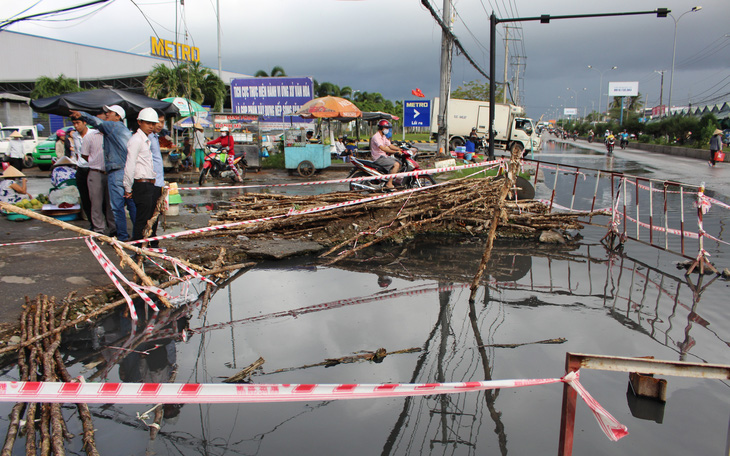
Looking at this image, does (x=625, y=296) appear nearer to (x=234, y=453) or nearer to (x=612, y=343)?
(x=612, y=343)

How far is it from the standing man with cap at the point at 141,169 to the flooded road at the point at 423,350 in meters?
1.29

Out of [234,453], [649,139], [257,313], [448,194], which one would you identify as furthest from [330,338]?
[649,139]

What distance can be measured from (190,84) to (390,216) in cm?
3067

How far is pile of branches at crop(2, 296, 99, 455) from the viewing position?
8.38ft

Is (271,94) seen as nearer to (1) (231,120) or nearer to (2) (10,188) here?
(1) (231,120)

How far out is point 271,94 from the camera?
82.8ft

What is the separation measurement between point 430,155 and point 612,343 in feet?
50.1

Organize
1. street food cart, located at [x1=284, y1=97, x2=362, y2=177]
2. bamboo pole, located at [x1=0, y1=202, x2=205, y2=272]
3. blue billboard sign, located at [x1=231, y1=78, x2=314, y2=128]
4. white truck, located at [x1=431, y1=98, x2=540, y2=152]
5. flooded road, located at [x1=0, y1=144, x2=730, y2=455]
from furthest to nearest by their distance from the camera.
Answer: white truck, located at [x1=431, y1=98, x2=540, y2=152] < blue billboard sign, located at [x1=231, y1=78, x2=314, y2=128] < street food cart, located at [x1=284, y1=97, x2=362, y2=177] < bamboo pole, located at [x1=0, y1=202, x2=205, y2=272] < flooded road, located at [x1=0, y1=144, x2=730, y2=455]

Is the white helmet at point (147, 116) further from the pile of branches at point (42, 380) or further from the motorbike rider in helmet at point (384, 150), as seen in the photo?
the motorbike rider in helmet at point (384, 150)

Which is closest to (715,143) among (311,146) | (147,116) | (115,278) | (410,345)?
(311,146)

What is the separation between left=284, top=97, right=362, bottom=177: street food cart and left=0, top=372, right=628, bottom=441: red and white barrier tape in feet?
52.9

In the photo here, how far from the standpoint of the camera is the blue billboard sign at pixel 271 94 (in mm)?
25094

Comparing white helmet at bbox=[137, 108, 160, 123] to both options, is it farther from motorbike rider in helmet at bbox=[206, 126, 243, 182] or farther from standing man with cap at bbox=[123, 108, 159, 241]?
motorbike rider in helmet at bbox=[206, 126, 243, 182]

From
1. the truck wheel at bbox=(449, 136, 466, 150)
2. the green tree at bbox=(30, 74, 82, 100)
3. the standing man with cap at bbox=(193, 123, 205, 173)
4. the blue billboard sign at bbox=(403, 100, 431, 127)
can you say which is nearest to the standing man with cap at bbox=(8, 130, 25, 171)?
the standing man with cap at bbox=(193, 123, 205, 173)
